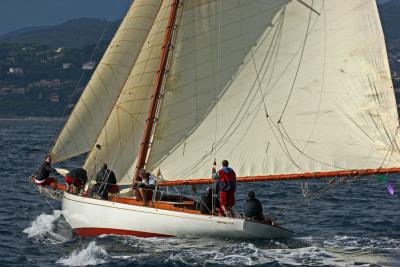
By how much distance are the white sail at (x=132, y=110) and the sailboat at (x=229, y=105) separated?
0.03 metres

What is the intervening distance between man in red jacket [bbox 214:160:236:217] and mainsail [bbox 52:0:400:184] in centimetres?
112

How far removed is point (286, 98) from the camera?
29.7 m

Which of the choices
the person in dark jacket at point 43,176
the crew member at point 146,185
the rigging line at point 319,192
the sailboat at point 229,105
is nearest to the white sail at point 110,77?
the sailboat at point 229,105

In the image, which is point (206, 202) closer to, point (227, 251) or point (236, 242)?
point (236, 242)

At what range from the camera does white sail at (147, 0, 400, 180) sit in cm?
2836

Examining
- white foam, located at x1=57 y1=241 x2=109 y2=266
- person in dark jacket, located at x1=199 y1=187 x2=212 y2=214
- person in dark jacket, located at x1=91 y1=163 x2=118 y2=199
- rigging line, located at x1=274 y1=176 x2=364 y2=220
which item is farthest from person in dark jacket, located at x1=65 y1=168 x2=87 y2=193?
rigging line, located at x1=274 y1=176 x2=364 y2=220

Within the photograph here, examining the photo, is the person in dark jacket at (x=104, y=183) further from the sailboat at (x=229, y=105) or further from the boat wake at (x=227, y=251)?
the boat wake at (x=227, y=251)

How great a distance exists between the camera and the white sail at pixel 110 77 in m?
31.8

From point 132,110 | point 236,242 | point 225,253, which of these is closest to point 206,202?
point 236,242

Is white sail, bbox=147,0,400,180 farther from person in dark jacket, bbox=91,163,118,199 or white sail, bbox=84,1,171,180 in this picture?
person in dark jacket, bbox=91,163,118,199

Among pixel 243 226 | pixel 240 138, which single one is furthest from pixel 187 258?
pixel 240 138

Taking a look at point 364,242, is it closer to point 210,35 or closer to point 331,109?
point 331,109

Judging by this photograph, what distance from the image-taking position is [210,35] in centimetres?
3045

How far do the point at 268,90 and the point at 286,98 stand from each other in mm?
673
